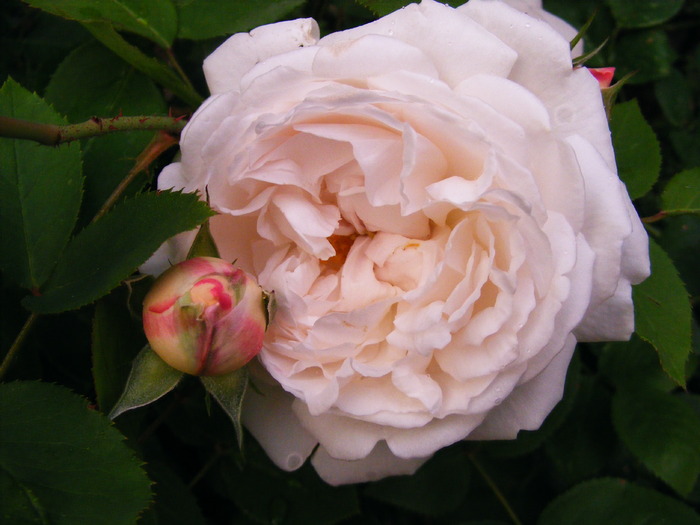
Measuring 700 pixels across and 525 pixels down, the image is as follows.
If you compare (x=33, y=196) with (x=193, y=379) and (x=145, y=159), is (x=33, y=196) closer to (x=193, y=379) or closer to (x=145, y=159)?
(x=145, y=159)

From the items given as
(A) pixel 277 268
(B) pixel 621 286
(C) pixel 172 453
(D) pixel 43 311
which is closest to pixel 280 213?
(A) pixel 277 268

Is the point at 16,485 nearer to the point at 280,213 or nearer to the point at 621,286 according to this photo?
the point at 280,213

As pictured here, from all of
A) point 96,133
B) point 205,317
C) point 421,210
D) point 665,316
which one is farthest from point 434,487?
point 96,133

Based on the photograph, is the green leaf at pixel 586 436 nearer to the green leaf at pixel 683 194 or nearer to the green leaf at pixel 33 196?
the green leaf at pixel 683 194

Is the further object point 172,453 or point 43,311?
point 172,453

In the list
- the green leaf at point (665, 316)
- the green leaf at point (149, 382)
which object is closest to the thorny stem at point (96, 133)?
the green leaf at point (149, 382)

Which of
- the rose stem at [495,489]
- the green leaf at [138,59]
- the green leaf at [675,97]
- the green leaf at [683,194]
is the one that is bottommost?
the rose stem at [495,489]
